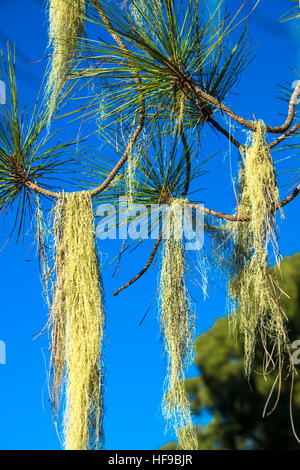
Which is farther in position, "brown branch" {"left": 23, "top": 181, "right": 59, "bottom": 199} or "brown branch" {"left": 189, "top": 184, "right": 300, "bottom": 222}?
"brown branch" {"left": 23, "top": 181, "right": 59, "bottom": 199}

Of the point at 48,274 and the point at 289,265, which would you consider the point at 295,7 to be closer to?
the point at 48,274

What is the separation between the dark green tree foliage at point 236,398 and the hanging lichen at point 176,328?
7.63 ft

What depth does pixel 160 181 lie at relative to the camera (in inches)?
95.1

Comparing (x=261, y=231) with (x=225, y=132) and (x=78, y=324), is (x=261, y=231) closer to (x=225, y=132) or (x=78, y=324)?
(x=225, y=132)

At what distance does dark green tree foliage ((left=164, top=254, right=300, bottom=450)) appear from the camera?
4.27m

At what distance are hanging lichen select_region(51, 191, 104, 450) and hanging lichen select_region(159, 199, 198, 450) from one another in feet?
1.01

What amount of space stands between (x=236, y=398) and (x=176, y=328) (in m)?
2.68

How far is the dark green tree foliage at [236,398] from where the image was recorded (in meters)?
4.27

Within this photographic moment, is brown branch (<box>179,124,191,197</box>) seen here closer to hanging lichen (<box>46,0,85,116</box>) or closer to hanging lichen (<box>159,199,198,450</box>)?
hanging lichen (<box>159,199,198,450</box>)

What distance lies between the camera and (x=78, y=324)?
1.79 m

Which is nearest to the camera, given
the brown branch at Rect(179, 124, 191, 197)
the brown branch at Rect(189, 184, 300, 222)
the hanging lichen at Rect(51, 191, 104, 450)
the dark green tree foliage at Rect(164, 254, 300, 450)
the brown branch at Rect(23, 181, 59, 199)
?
the hanging lichen at Rect(51, 191, 104, 450)

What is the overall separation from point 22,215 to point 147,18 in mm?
902

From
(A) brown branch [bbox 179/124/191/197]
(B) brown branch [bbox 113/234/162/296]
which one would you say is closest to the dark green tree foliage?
(B) brown branch [bbox 113/234/162/296]

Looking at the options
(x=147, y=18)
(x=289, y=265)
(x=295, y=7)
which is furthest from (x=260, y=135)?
(x=289, y=265)
